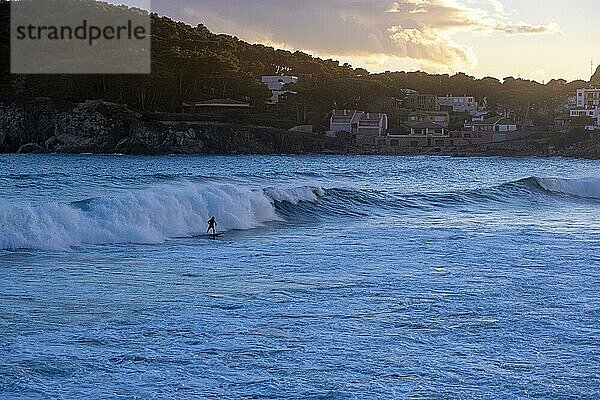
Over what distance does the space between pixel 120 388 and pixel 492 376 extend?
10.3 ft

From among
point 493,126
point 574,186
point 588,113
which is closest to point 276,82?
point 493,126

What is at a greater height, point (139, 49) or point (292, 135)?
point (139, 49)

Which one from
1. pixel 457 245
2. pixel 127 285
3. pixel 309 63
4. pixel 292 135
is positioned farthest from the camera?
pixel 309 63

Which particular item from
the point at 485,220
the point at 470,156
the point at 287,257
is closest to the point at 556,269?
the point at 287,257

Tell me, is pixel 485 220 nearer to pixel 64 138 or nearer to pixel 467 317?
pixel 467 317

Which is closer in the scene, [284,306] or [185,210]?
[284,306]

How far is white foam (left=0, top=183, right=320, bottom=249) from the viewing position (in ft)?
52.2

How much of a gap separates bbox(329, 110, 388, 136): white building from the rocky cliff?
605 inches

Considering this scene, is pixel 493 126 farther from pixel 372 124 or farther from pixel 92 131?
pixel 92 131

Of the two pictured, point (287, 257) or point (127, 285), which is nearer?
point (127, 285)

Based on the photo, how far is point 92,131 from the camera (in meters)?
74.1

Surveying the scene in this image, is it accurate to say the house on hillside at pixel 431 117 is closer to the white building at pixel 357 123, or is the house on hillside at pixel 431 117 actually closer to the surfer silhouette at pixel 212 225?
the white building at pixel 357 123

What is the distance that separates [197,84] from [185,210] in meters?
68.2

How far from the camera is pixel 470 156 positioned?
84250 mm
